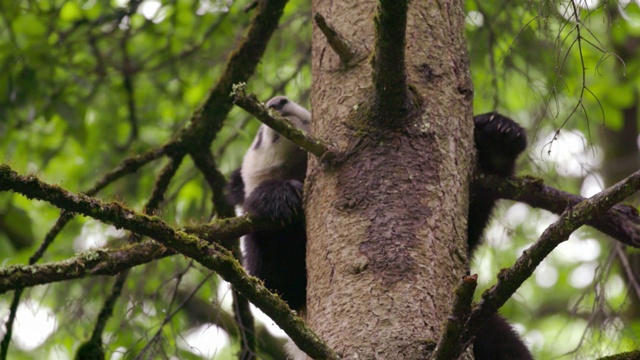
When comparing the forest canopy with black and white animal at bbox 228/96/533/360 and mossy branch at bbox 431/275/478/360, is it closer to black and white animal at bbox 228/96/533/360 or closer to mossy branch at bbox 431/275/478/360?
black and white animal at bbox 228/96/533/360

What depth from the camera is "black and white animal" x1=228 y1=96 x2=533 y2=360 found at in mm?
3535

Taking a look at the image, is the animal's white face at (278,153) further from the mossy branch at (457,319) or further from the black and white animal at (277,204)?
the mossy branch at (457,319)

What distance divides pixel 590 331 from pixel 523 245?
8.35ft

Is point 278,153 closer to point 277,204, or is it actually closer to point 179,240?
point 277,204

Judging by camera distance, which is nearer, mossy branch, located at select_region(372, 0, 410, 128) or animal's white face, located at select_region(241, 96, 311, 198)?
mossy branch, located at select_region(372, 0, 410, 128)

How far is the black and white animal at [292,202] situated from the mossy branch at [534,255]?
46.1 inches

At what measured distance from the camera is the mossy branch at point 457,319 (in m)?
1.83

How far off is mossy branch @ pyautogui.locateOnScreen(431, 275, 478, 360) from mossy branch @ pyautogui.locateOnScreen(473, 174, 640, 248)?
47.5 inches

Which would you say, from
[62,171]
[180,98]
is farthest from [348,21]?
[62,171]

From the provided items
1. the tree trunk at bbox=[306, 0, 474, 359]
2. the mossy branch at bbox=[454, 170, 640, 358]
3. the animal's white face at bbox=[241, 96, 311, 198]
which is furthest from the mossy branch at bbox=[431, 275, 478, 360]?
the animal's white face at bbox=[241, 96, 311, 198]

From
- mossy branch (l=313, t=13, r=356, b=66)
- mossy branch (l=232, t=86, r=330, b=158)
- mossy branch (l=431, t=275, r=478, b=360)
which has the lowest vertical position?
mossy branch (l=431, t=275, r=478, b=360)

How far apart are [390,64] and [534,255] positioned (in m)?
0.87

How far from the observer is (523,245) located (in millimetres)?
6289

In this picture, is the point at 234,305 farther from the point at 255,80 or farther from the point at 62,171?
the point at 62,171
